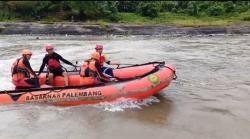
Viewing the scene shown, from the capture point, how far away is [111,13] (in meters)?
37.5

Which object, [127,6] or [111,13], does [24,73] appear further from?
[127,6]

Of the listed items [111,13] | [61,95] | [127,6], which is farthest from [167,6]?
[61,95]

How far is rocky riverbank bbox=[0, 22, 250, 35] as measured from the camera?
30656 millimetres

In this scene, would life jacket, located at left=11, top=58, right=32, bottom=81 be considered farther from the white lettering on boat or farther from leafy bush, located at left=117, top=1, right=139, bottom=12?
leafy bush, located at left=117, top=1, right=139, bottom=12

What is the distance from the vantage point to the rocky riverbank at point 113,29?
30.7 m

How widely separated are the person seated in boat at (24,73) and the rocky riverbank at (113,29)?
782 inches

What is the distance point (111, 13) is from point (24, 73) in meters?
27.0

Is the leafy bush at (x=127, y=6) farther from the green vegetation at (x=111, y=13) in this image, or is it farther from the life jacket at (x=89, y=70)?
the life jacket at (x=89, y=70)

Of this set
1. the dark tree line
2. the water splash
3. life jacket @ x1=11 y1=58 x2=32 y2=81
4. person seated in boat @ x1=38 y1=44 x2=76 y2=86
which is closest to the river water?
the water splash

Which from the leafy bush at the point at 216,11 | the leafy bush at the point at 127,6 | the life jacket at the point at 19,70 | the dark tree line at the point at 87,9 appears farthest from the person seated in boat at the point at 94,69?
the leafy bush at the point at 127,6

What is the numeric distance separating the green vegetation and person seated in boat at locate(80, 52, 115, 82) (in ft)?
80.0

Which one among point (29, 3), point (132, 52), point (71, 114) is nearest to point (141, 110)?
point (71, 114)

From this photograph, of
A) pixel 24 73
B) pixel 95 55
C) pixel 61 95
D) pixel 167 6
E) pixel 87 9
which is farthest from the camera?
pixel 167 6

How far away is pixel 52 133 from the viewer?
9070 millimetres
